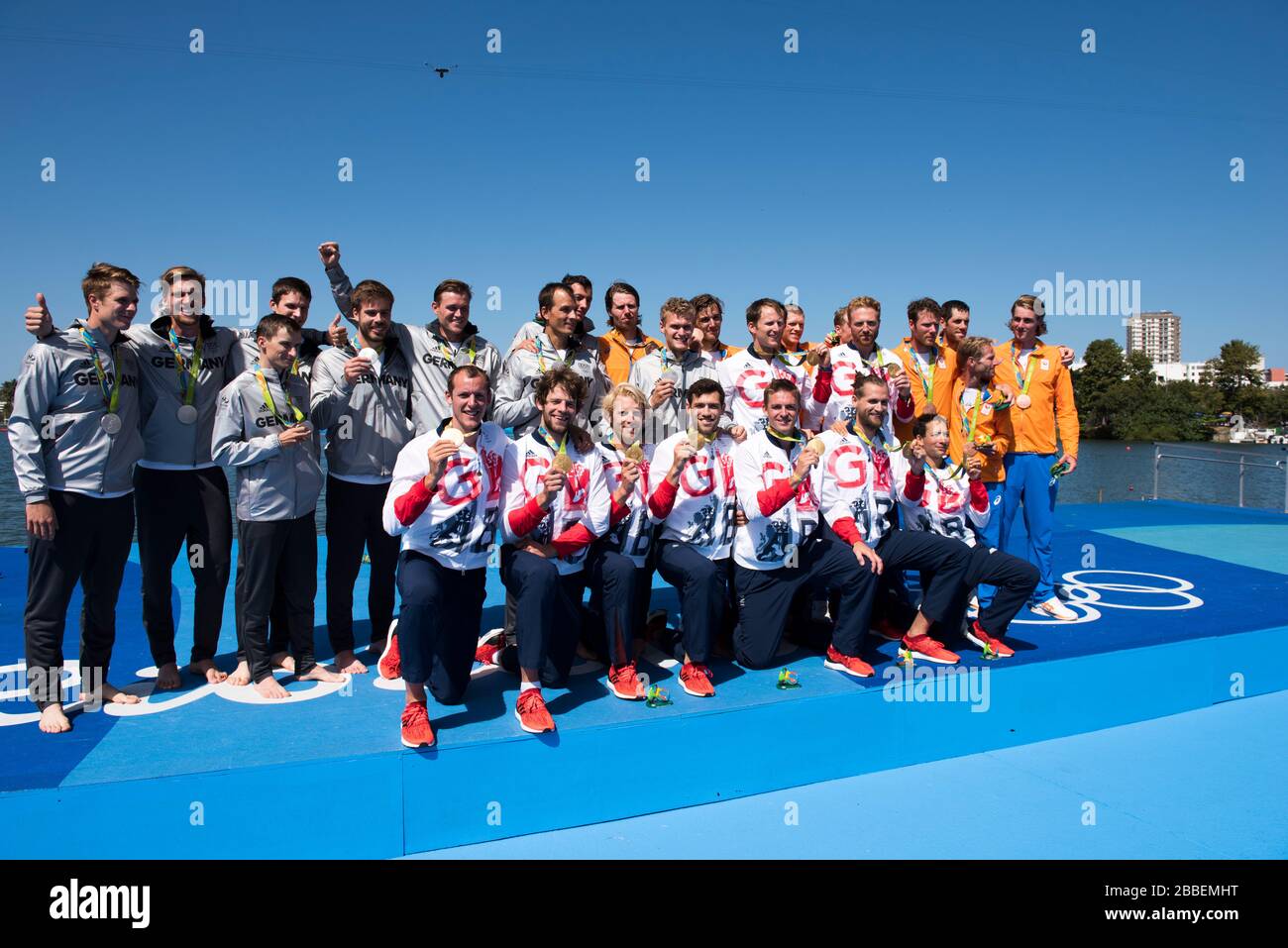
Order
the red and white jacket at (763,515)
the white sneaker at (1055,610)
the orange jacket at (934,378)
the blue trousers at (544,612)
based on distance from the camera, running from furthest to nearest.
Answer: the orange jacket at (934,378) → the white sneaker at (1055,610) → the red and white jacket at (763,515) → the blue trousers at (544,612)

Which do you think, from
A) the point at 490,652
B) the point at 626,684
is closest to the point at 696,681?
the point at 626,684

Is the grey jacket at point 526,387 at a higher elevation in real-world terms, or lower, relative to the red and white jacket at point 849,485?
higher

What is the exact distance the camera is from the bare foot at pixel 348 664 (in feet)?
13.1

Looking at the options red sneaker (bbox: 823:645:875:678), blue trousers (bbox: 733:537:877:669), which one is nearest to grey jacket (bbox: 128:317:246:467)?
blue trousers (bbox: 733:537:877:669)

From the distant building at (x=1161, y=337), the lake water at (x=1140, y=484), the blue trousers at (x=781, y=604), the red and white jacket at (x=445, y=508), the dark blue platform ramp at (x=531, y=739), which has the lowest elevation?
the lake water at (x=1140, y=484)

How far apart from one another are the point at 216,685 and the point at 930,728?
345 cm

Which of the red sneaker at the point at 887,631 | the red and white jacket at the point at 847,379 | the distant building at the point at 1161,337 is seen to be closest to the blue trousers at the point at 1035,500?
the red and white jacket at the point at 847,379

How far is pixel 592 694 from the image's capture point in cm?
367

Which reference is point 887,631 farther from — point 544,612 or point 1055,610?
point 544,612

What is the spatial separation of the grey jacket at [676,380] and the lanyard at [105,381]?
2417mm

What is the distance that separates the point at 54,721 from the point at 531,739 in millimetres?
1944

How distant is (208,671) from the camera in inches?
153

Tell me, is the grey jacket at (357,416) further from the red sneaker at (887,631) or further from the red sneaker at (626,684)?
the red sneaker at (887,631)

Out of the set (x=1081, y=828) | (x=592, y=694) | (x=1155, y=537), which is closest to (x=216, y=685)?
(x=592, y=694)
